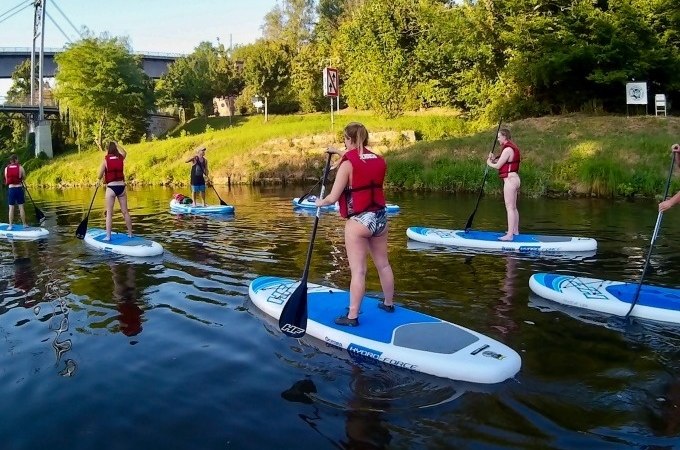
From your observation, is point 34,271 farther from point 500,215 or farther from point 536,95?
point 536,95

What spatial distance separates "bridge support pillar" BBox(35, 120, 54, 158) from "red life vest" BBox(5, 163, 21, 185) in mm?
37942

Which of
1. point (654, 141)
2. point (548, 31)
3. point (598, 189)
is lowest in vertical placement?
point (598, 189)

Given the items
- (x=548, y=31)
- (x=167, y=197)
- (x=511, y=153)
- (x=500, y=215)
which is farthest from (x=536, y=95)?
(x=511, y=153)

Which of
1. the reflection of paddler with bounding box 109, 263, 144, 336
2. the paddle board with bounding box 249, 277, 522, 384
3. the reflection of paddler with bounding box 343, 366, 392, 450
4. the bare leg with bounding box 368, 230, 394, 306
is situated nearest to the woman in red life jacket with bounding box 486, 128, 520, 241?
the paddle board with bounding box 249, 277, 522, 384

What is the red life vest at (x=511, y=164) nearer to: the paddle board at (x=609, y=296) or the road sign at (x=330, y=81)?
the paddle board at (x=609, y=296)

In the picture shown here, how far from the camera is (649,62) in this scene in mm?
27047

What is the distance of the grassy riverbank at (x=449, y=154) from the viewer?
2078 centimetres

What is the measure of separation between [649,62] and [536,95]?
17.3 ft

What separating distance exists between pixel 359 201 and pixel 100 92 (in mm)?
47446

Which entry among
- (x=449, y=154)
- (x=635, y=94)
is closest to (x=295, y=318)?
(x=449, y=154)

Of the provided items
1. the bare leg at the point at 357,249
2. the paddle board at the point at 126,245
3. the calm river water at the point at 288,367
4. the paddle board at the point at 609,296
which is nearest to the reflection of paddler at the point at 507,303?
the calm river water at the point at 288,367

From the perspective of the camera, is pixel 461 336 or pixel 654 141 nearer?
pixel 461 336

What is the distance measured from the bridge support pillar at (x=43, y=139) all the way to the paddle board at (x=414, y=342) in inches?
1914

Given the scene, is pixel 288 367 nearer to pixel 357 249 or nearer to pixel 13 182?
pixel 357 249
